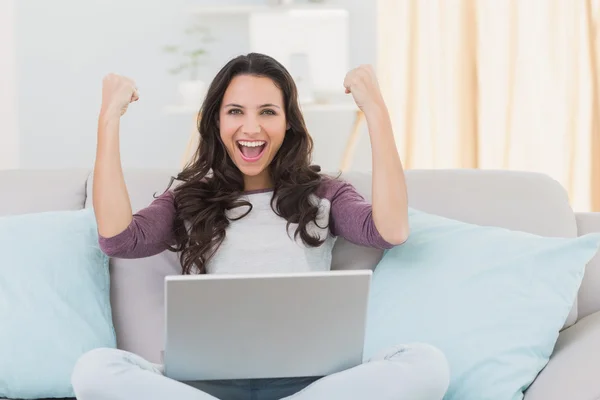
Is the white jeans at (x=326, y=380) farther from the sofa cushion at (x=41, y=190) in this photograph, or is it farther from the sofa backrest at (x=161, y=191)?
the sofa cushion at (x=41, y=190)

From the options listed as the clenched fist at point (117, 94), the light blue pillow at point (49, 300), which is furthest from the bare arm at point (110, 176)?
the light blue pillow at point (49, 300)

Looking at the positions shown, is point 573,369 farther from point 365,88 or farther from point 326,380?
point 365,88

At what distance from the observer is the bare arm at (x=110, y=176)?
157 centimetres

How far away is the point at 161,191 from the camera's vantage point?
1.86m

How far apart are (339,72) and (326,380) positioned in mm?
2856

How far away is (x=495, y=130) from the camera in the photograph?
3.81 meters

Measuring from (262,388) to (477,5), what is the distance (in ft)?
9.27

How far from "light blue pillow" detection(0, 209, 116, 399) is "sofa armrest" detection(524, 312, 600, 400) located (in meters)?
0.91

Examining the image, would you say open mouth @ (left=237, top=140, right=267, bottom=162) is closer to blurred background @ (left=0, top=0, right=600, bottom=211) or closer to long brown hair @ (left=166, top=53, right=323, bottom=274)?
long brown hair @ (left=166, top=53, right=323, bottom=274)

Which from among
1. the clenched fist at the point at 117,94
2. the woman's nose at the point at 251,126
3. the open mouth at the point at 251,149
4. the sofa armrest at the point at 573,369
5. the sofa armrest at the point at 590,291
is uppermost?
the clenched fist at the point at 117,94

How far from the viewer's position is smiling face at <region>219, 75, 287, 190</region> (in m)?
1.78

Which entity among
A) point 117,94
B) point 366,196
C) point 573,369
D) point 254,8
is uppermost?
point 254,8

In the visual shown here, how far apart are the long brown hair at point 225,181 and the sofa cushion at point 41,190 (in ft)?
0.87

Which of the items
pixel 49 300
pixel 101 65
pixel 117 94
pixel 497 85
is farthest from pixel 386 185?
pixel 101 65
